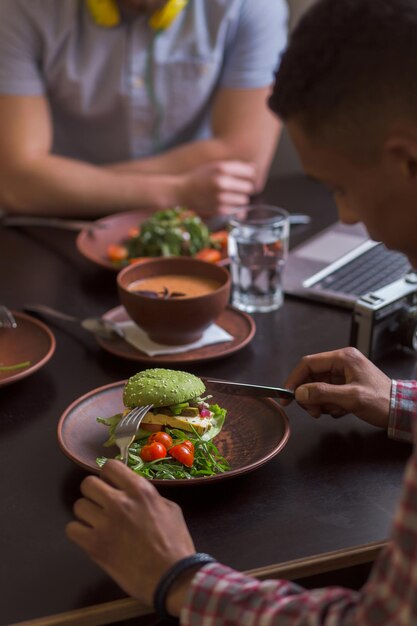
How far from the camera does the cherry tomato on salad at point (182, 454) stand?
3.87 ft

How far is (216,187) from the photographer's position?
2262mm

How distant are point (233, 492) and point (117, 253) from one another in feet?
3.00

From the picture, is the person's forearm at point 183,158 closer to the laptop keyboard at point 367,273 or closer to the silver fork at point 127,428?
the laptop keyboard at point 367,273

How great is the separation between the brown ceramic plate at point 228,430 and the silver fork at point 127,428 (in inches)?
1.3

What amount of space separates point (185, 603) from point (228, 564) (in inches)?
4.1

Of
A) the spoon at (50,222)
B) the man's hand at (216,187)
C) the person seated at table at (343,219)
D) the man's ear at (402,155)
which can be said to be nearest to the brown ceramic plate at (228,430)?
the person seated at table at (343,219)

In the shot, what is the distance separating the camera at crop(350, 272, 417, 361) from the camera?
1.48 metres

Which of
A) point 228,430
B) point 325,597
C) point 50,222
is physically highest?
point 325,597

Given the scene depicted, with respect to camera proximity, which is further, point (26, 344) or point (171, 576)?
point (26, 344)

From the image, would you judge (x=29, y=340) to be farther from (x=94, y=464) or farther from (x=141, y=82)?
(x=141, y=82)

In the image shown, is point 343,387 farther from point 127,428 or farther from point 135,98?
point 135,98

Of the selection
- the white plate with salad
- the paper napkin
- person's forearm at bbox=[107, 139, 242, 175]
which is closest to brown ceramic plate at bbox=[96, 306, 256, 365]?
the paper napkin

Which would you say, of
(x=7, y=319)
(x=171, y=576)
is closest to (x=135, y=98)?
(x=7, y=319)

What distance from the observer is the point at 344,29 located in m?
0.90
